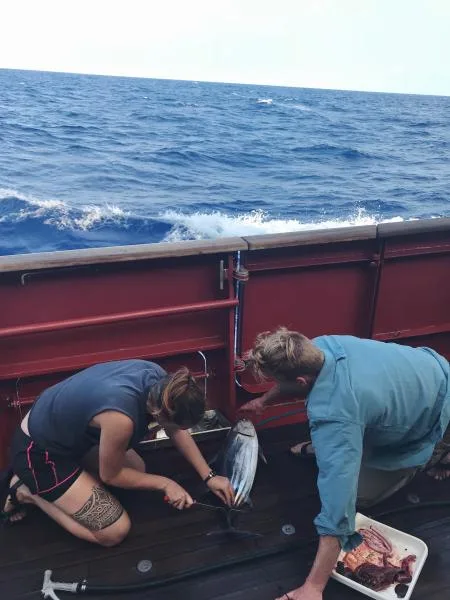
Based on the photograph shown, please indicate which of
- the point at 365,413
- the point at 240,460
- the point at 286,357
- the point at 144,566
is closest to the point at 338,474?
the point at 365,413

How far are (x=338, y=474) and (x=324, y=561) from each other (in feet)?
1.45

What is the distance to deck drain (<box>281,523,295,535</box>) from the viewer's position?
325 cm

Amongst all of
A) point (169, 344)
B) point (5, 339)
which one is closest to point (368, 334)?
point (169, 344)

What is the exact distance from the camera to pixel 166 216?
15.3m

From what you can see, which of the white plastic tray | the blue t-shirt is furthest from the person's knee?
the white plastic tray

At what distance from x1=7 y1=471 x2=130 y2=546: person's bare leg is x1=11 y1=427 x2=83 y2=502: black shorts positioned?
5 cm

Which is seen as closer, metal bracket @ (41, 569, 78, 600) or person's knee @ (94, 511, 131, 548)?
metal bracket @ (41, 569, 78, 600)

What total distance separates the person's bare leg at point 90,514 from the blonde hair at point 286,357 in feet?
4.21

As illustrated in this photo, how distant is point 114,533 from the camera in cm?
313

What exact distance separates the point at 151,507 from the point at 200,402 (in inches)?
44.8

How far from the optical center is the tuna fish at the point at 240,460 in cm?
332

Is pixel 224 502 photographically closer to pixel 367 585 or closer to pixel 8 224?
pixel 367 585

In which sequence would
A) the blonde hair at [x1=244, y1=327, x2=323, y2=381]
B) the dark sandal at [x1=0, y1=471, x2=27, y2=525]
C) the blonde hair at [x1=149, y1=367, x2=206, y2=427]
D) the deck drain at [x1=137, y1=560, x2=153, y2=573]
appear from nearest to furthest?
the blonde hair at [x1=244, y1=327, x2=323, y2=381] → the blonde hair at [x1=149, y1=367, x2=206, y2=427] → the deck drain at [x1=137, y1=560, x2=153, y2=573] → the dark sandal at [x1=0, y1=471, x2=27, y2=525]

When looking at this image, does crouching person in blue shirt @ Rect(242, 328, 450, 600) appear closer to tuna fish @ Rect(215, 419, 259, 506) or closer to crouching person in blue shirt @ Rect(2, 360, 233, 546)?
crouching person in blue shirt @ Rect(2, 360, 233, 546)
